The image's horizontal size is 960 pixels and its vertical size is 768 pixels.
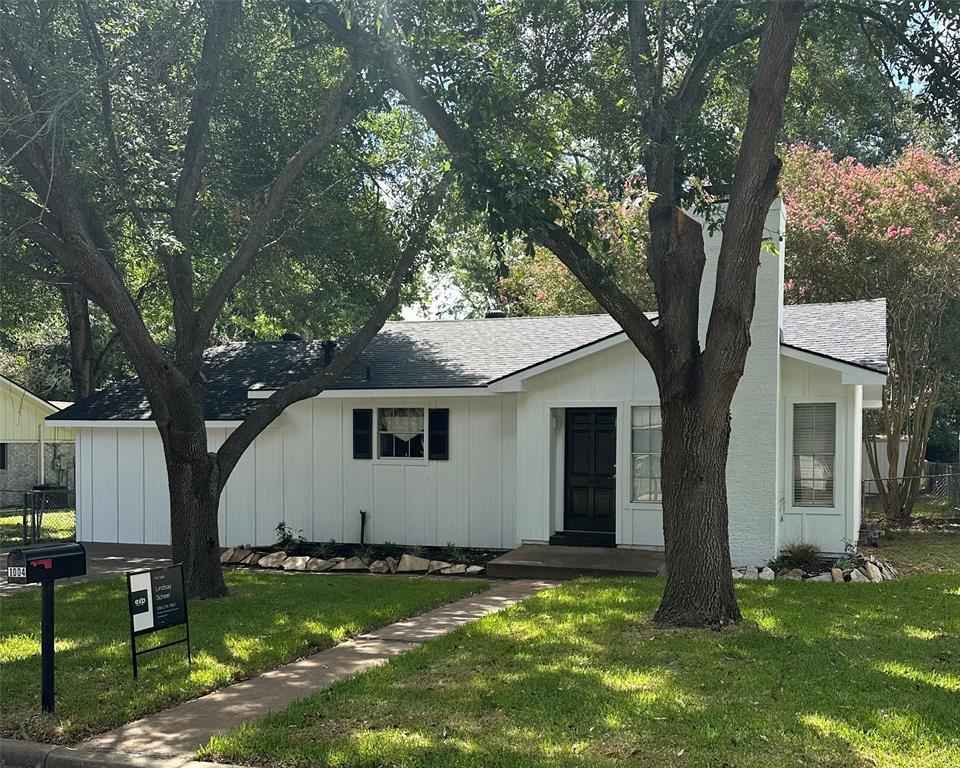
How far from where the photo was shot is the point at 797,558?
39.8 ft

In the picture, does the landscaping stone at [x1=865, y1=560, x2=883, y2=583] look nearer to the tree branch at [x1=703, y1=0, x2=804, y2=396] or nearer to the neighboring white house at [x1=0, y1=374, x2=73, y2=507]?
the tree branch at [x1=703, y1=0, x2=804, y2=396]

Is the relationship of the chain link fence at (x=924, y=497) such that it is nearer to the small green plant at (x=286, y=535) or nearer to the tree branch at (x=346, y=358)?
the small green plant at (x=286, y=535)

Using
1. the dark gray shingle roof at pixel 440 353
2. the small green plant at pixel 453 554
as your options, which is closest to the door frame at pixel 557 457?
the dark gray shingle roof at pixel 440 353

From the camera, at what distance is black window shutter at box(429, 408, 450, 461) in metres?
15.0

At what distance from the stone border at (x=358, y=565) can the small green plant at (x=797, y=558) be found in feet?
12.8

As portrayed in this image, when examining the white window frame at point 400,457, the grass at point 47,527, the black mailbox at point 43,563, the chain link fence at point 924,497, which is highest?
the white window frame at point 400,457

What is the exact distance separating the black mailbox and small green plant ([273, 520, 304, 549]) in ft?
28.8

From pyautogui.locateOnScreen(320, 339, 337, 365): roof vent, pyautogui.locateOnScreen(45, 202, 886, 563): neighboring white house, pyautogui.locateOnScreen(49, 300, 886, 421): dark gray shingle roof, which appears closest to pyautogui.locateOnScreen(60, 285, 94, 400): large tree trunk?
pyautogui.locateOnScreen(49, 300, 886, 421): dark gray shingle roof

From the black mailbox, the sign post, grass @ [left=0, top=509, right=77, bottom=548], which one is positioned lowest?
grass @ [left=0, top=509, right=77, bottom=548]

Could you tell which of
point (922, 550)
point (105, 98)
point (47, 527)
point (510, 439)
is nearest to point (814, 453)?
point (922, 550)

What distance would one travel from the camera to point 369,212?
15117mm

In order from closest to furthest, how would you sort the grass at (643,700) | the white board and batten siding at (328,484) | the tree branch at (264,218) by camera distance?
the grass at (643,700), the tree branch at (264,218), the white board and batten siding at (328,484)

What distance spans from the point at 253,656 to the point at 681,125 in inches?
270

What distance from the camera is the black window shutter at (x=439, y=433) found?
15.0m
